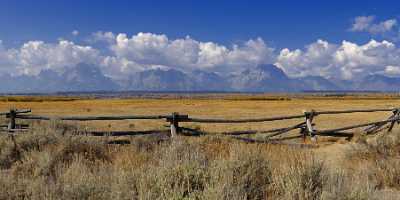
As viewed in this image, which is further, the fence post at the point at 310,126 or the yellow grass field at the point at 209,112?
the yellow grass field at the point at 209,112

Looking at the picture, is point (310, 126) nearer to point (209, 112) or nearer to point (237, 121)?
point (237, 121)

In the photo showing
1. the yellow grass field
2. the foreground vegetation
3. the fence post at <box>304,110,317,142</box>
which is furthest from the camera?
the yellow grass field

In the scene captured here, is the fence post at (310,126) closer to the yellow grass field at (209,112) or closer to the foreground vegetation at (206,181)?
the yellow grass field at (209,112)

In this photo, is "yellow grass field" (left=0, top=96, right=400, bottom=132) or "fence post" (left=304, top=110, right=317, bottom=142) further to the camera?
"yellow grass field" (left=0, top=96, right=400, bottom=132)

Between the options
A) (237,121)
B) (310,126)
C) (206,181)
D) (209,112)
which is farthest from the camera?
(209,112)

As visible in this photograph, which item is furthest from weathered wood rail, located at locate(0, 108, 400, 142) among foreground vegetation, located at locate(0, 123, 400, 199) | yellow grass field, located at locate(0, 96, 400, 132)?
foreground vegetation, located at locate(0, 123, 400, 199)

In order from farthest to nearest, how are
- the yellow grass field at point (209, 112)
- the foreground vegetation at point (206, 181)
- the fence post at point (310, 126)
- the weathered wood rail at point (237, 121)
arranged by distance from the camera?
the yellow grass field at point (209, 112) → the fence post at point (310, 126) → the weathered wood rail at point (237, 121) → the foreground vegetation at point (206, 181)

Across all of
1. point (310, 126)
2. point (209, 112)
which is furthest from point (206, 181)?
point (209, 112)

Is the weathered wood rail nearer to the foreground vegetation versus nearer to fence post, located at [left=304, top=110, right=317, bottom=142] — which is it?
fence post, located at [left=304, top=110, right=317, bottom=142]

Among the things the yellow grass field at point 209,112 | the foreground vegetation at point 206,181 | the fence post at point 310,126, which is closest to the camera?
the foreground vegetation at point 206,181

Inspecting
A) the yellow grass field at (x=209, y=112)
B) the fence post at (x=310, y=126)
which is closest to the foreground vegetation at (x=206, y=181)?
the fence post at (x=310, y=126)

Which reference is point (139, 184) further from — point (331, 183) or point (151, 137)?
point (151, 137)

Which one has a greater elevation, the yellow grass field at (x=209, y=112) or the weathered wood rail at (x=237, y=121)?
the weathered wood rail at (x=237, y=121)

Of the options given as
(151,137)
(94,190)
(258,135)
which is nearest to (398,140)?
(258,135)
